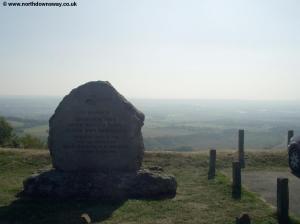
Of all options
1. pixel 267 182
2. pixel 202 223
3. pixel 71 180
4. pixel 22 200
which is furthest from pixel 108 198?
pixel 267 182

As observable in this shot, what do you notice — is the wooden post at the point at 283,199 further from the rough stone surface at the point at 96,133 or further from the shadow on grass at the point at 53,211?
the rough stone surface at the point at 96,133

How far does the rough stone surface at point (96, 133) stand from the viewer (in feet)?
45.0

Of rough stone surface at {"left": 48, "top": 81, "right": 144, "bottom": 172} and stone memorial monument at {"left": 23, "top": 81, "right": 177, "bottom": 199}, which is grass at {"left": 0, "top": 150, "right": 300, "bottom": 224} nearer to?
stone memorial monument at {"left": 23, "top": 81, "right": 177, "bottom": 199}

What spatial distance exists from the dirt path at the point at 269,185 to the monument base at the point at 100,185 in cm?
272

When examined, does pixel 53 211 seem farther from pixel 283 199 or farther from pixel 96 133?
pixel 283 199

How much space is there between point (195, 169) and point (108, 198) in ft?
19.9

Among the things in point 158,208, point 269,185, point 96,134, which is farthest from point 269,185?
point 96,134

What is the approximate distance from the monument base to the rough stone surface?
66 centimetres

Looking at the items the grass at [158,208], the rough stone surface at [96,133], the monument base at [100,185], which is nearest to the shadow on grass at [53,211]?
the grass at [158,208]

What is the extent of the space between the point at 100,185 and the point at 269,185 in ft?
18.4

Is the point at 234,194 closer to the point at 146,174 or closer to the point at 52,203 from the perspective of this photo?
the point at 146,174

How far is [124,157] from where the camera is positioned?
1367 centimetres

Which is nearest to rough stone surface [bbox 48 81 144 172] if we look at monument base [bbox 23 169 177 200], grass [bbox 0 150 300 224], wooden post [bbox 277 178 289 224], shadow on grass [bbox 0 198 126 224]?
monument base [bbox 23 169 177 200]

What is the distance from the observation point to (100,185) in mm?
12578
